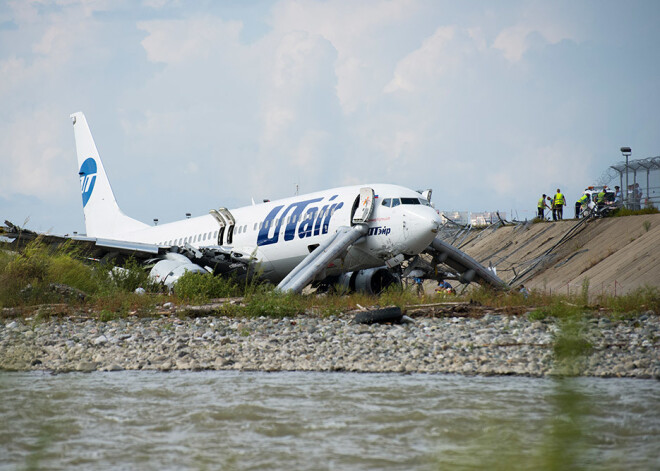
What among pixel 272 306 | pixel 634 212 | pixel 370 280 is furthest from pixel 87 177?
pixel 634 212

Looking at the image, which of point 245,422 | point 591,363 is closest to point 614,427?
point 245,422

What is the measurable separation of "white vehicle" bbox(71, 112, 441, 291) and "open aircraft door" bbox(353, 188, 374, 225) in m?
0.03

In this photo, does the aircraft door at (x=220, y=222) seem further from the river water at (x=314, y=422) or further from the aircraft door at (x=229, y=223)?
the river water at (x=314, y=422)

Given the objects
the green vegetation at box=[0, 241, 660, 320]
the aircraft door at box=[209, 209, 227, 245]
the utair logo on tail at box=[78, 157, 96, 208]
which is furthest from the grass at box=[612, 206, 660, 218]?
the utair logo on tail at box=[78, 157, 96, 208]

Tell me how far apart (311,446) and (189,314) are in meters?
11.0

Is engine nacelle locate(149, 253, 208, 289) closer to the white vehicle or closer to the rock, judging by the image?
the white vehicle

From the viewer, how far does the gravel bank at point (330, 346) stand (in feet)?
31.8

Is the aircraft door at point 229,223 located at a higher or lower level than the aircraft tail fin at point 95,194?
lower

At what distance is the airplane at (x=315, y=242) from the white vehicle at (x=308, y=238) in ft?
0.09

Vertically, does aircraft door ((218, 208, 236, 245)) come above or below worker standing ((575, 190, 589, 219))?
below

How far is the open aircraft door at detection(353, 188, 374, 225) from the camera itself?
20.4 m

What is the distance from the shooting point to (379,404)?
7.07 meters

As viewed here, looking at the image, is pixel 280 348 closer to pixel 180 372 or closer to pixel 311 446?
pixel 180 372

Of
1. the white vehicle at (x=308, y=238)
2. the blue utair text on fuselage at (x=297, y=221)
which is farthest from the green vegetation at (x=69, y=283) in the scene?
the blue utair text on fuselage at (x=297, y=221)
